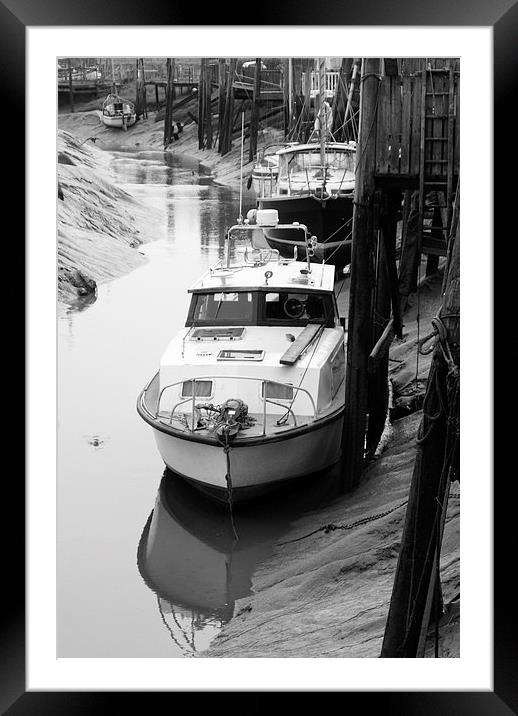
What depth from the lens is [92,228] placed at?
1788cm

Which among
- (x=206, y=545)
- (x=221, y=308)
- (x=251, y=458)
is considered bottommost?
(x=206, y=545)

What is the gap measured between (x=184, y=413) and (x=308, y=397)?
3.53 feet

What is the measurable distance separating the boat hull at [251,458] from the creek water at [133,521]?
0.91 ft

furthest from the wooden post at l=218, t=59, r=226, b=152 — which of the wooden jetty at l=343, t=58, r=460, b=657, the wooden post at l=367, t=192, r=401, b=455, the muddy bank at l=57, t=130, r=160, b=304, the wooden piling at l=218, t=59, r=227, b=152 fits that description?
the wooden jetty at l=343, t=58, r=460, b=657

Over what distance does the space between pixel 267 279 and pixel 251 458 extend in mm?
2236

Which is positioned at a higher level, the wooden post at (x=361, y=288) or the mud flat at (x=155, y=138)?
the mud flat at (x=155, y=138)

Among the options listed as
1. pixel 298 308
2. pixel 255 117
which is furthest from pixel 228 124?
pixel 298 308

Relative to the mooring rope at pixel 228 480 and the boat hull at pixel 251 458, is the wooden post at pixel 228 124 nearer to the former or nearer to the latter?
the boat hull at pixel 251 458

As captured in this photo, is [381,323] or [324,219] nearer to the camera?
[381,323]

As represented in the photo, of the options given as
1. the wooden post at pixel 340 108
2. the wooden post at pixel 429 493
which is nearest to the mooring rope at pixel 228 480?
the wooden post at pixel 429 493
